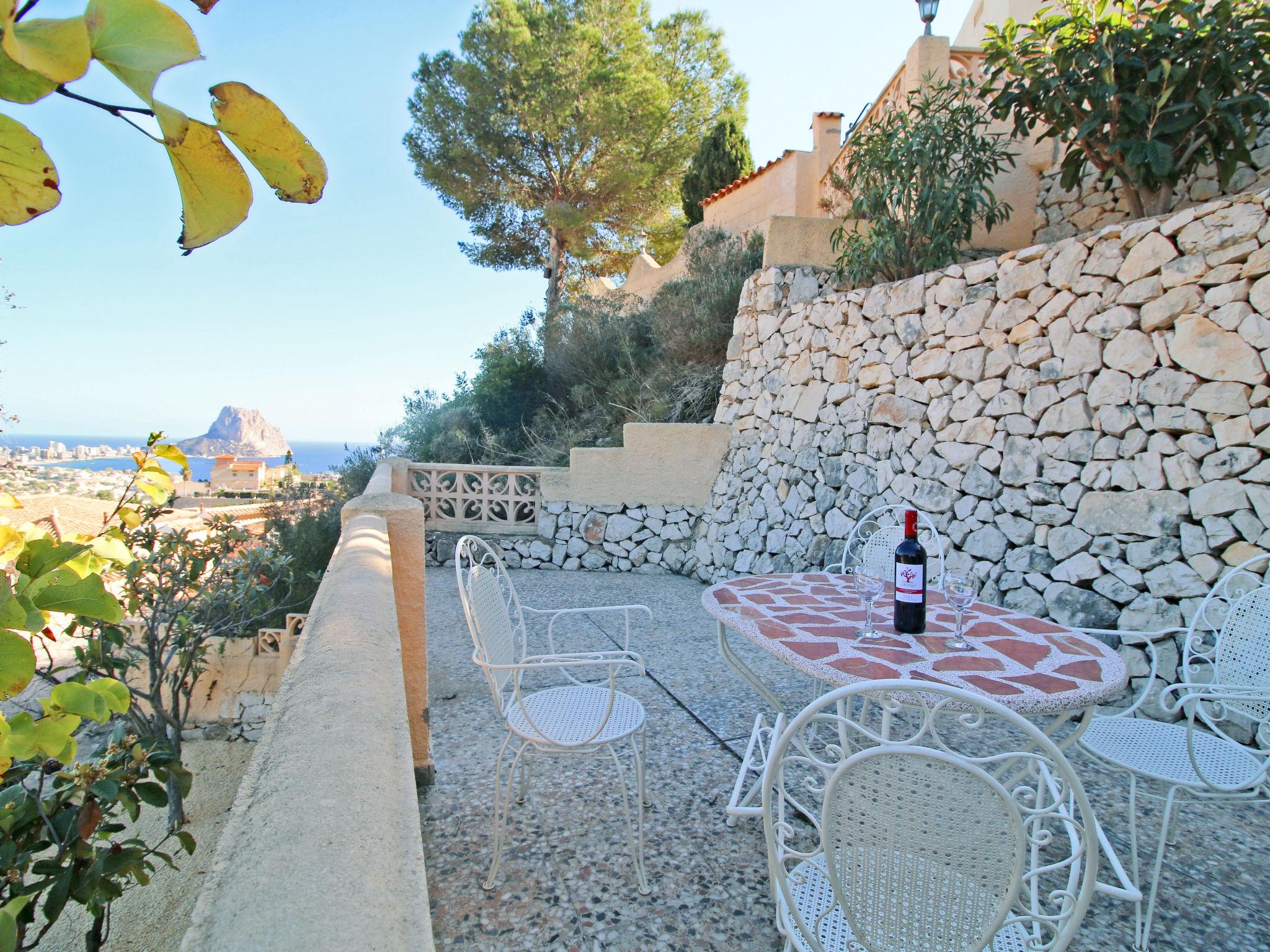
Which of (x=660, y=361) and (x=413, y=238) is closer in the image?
(x=660, y=361)

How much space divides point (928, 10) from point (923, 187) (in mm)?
2586

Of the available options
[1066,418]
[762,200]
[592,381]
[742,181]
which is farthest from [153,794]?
[742,181]

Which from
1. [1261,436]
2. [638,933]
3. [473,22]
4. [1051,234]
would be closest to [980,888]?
[638,933]

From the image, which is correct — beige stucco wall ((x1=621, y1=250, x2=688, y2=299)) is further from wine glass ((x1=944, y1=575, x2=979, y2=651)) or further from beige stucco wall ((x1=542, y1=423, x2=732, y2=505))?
wine glass ((x1=944, y1=575, x2=979, y2=651))

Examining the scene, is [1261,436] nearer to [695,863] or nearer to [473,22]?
[695,863]

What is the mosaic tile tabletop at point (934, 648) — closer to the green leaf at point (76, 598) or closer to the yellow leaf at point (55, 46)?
the green leaf at point (76, 598)

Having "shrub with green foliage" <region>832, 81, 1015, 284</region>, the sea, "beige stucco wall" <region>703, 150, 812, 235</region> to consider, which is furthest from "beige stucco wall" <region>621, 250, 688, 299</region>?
the sea

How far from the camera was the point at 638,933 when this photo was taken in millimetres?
1758

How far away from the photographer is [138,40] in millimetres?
328

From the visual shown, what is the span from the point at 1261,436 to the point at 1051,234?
10.8 ft

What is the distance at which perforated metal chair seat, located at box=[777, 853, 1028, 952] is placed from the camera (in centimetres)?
125

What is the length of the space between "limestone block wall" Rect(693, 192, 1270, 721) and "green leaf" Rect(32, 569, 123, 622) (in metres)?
3.65

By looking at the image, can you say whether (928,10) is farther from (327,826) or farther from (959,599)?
(327,826)

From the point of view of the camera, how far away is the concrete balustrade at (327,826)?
529 mm
